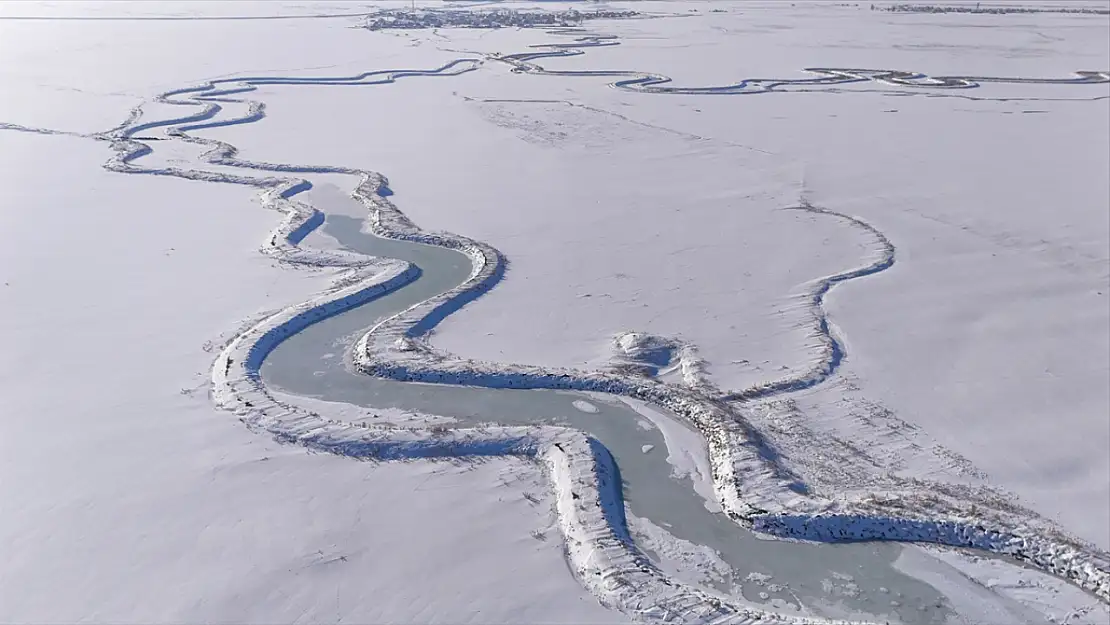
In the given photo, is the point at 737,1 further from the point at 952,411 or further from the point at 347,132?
the point at 952,411

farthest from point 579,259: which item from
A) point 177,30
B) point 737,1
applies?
point 737,1

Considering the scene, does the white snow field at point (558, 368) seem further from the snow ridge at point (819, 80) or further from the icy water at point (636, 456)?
the snow ridge at point (819, 80)

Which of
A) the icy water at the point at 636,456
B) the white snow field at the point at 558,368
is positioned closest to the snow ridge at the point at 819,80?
the white snow field at the point at 558,368

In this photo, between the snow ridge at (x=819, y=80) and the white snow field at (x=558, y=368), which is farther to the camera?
the snow ridge at (x=819, y=80)

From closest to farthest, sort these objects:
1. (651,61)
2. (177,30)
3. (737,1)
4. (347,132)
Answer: (347,132)
(651,61)
(177,30)
(737,1)

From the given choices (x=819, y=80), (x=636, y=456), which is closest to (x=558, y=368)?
(x=636, y=456)

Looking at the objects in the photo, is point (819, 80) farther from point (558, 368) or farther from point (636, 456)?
point (636, 456)
